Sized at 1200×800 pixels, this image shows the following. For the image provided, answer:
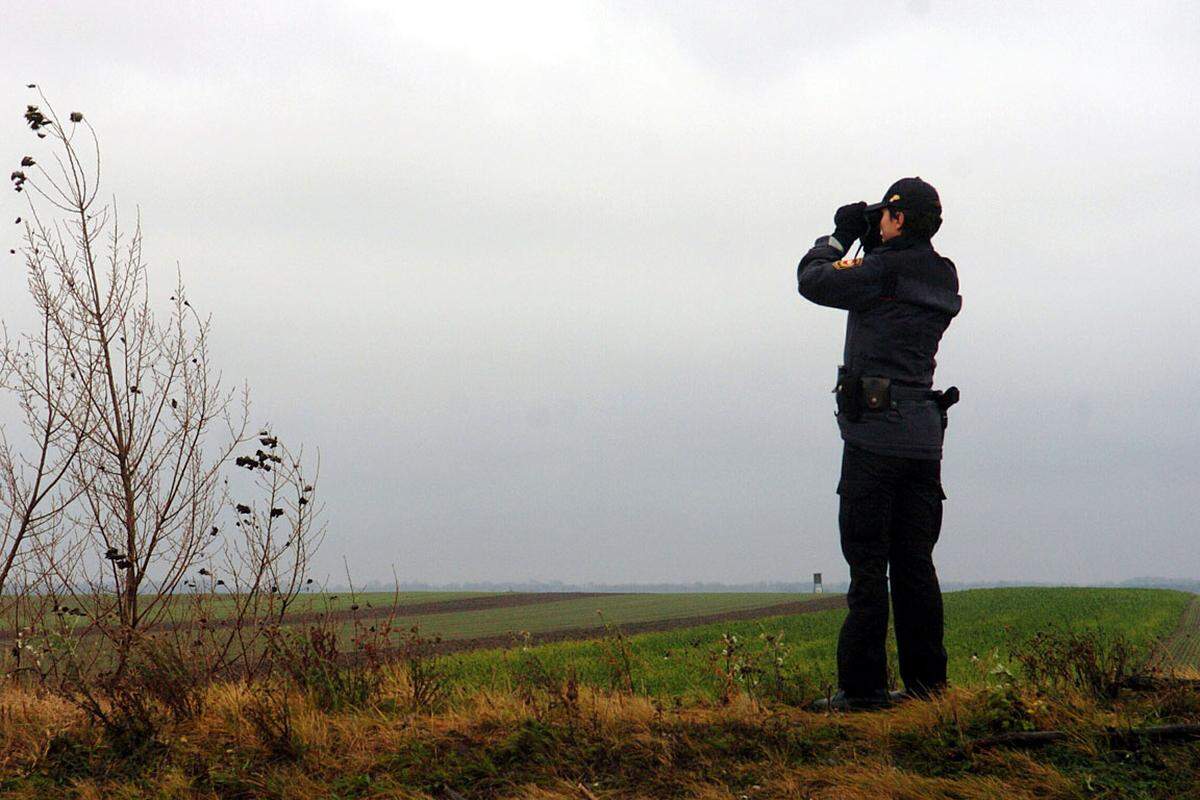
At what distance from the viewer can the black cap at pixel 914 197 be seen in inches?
194

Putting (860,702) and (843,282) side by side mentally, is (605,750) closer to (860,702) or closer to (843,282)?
(860,702)

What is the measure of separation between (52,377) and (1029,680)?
6793mm

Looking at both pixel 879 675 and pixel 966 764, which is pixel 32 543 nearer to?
pixel 879 675

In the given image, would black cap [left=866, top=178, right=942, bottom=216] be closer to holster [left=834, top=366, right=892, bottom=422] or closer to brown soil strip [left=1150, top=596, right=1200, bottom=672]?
holster [left=834, top=366, right=892, bottom=422]

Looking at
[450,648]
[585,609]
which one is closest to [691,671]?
[450,648]

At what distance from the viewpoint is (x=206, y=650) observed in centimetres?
613

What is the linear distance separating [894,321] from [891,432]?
58 cm

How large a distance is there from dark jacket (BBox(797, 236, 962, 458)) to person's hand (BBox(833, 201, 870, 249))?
219 mm

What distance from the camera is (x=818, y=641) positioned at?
52.1 ft

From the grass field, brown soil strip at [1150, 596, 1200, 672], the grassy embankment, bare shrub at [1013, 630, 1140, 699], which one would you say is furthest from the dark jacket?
Answer: the grass field

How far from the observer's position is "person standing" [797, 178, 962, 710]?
188 inches

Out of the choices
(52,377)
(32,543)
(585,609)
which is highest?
(52,377)

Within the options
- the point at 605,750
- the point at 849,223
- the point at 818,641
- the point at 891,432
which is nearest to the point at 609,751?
the point at 605,750

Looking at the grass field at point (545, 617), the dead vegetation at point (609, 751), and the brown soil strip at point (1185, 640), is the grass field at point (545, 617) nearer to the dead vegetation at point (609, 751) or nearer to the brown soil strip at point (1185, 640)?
the brown soil strip at point (1185, 640)
